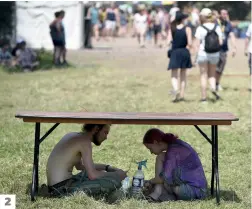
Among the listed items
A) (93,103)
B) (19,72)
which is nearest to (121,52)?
(19,72)

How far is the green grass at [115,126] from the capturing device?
24.0 ft

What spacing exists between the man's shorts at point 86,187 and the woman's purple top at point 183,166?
1.63ft

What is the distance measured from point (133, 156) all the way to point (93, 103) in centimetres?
473

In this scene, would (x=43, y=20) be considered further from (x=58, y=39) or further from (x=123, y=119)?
(x=123, y=119)

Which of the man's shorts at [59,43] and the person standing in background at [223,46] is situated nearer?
the person standing in background at [223,46]

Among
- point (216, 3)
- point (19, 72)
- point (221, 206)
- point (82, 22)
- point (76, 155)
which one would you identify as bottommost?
point (221, 206)

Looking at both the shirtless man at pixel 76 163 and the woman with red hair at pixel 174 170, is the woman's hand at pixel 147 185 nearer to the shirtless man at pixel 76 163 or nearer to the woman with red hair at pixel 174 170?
the woman with red hair at pixel 174 170

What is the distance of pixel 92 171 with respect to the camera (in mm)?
6711

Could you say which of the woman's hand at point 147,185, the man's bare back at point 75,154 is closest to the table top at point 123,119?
the man's bare back at point 75,154

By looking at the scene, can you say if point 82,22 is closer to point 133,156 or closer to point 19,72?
point 19,72

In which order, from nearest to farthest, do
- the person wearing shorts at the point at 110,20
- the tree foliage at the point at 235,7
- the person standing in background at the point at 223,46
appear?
the person standing in background at the point at 223,46
the person wearing shorts at the point at 110,20
the tree foliage at the point at 235,7

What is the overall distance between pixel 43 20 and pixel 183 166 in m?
21.0

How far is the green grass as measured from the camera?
288 inches

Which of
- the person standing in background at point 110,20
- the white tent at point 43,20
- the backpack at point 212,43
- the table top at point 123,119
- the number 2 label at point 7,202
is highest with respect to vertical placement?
the person standing in background at point 110,20
